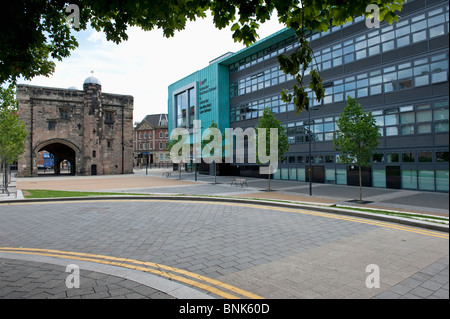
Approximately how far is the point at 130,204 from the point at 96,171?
38564mm

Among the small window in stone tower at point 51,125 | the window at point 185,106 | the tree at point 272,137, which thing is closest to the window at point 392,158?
the tree at point 272,137

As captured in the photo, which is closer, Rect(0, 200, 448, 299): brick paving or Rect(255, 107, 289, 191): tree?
Rect(0, 200, 448, 299): brick paving

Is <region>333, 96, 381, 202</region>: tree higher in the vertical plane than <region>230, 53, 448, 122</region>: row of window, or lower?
lower

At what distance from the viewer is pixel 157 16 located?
484 centimetres

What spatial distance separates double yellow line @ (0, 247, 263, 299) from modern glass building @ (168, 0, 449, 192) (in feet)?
42.0

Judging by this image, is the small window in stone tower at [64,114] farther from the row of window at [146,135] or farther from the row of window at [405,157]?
the row of window at [146,135]

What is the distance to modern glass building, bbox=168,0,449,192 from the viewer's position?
62.4 ft

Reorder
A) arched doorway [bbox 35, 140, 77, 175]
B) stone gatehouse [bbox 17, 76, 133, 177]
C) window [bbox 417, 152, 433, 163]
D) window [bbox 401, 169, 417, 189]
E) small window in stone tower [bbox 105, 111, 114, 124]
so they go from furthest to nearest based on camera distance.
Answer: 1. small window in stone tower [bbox 105, 111, 114, 124]
2. arched doorway [bbox 35, 140, 77, 175]
3. stone gatehouse [bbox 17, 76, 133, 177]
4. window [bbox 401, 169, 417, 189]
5. window [bbox 417, 152, 433, 163]

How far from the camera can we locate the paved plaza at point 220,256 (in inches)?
169

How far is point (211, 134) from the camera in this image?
34750 mm

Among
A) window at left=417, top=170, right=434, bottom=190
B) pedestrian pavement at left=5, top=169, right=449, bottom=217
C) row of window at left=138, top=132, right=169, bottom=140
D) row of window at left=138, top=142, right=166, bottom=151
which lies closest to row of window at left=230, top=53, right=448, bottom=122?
window at left=417, top=170, right=434, bottom=190

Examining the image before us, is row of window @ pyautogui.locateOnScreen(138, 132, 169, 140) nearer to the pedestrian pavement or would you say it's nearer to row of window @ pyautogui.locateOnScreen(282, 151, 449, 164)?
the pedestrian pavement

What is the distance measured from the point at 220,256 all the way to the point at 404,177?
2067cm
